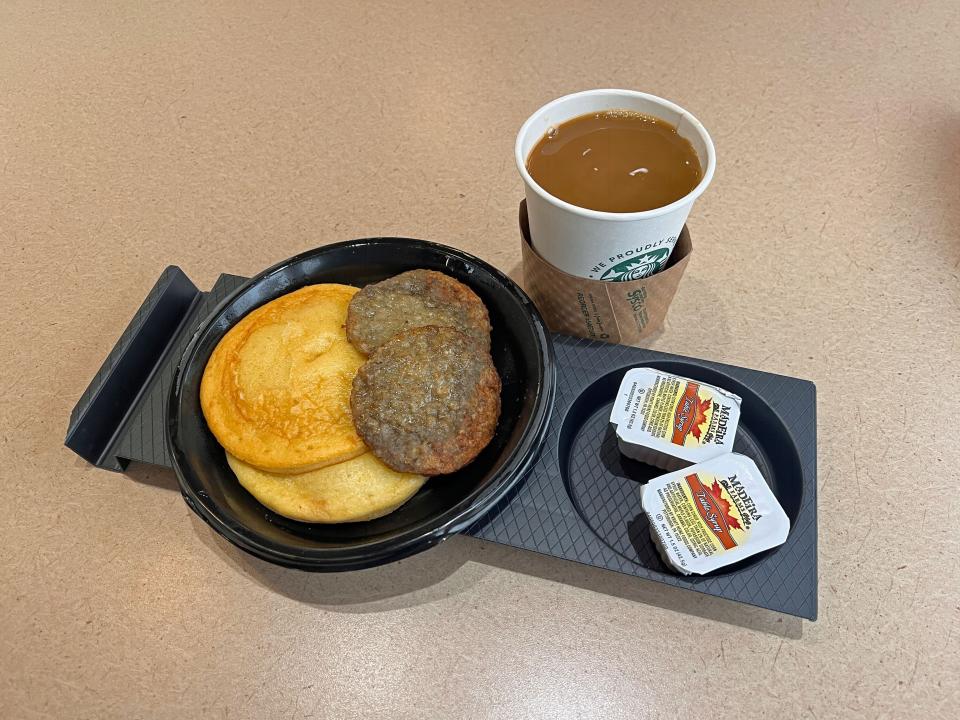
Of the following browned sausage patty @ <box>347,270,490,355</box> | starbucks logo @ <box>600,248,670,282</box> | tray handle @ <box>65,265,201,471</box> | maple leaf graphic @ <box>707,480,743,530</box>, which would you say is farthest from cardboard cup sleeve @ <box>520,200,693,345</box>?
tray handle @ <box>65,265,201,471</box>

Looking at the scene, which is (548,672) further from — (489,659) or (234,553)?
(234,553)

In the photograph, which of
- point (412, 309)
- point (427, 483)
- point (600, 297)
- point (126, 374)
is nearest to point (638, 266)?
point (600, 297)

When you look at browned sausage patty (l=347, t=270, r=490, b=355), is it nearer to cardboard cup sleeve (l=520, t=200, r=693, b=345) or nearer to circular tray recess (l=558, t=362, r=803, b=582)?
cardboard cup sleeve (l=520, t=200, r=693, b=345)

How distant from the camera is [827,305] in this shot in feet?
4.07

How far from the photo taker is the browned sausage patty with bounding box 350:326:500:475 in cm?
87

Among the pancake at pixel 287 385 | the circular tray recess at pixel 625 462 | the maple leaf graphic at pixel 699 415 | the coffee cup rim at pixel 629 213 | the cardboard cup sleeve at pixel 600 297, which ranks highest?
the coffee cup rim at pixel 629 213

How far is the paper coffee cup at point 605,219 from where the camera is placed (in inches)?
33.8

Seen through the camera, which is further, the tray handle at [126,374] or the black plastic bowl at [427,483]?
the tray handle at [126,374]

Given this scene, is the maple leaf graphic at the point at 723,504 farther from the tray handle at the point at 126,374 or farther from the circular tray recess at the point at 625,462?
the tray handle at the point at 126,374

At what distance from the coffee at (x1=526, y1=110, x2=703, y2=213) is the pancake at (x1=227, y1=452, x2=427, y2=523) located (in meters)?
0.46

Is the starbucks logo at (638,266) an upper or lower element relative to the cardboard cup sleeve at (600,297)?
upper

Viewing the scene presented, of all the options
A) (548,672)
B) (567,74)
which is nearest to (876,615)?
(548,672)

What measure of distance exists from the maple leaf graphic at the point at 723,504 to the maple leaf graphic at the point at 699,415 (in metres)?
0.09

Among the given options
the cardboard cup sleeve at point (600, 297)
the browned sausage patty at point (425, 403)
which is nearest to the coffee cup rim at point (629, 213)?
the cardboard cup sleeve at point (600, 297)
